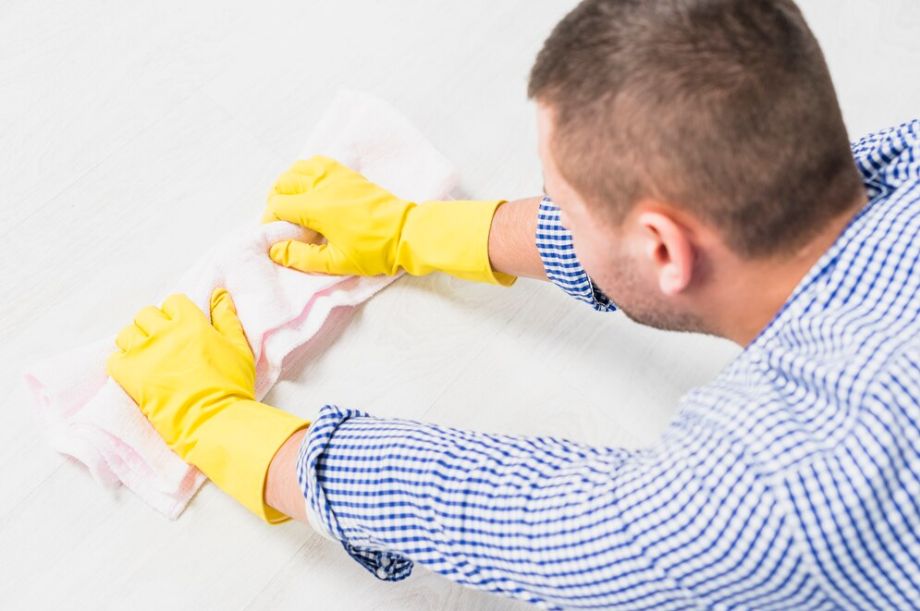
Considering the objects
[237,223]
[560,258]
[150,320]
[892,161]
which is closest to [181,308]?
[150,320]

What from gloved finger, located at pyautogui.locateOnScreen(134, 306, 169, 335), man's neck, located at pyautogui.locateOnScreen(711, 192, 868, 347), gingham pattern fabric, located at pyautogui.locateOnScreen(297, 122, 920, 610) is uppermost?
man's neck, located at pyautogui.locateOnScreen(711, 192, 868, 347)

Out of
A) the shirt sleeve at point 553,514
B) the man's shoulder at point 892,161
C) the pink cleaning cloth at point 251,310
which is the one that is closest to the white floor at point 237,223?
the pink cleaning cloth at point 251,310

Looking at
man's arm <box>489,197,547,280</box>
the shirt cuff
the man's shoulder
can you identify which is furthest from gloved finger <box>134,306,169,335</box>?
the man's shoulder

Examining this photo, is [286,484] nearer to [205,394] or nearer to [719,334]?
[205,394]

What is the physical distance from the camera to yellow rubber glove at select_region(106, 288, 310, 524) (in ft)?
2.61

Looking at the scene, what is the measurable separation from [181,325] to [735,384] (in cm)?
54

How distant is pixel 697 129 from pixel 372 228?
1.59ft

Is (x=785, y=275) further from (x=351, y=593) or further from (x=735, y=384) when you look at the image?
(x=351, y=593)

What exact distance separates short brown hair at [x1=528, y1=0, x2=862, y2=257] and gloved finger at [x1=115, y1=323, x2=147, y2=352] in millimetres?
516

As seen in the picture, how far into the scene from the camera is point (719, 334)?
0.62 meters

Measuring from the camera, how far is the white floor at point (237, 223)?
0.83m

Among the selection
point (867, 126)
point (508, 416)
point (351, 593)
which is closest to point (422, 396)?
point (508, 416)

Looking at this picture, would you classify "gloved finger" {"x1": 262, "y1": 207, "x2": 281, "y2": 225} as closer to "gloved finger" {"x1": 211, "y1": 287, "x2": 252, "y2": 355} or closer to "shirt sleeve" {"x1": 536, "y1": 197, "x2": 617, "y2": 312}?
"gloved finger" {"x1": 211, "y1": 287, "x2": 252, "y2": 355}

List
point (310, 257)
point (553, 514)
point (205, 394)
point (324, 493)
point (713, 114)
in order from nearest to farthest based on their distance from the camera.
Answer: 1. point (713, 114)
2. point (553, 514)
3. point (324, 493)
4. point (205, 394)
5. point (310, 257)
